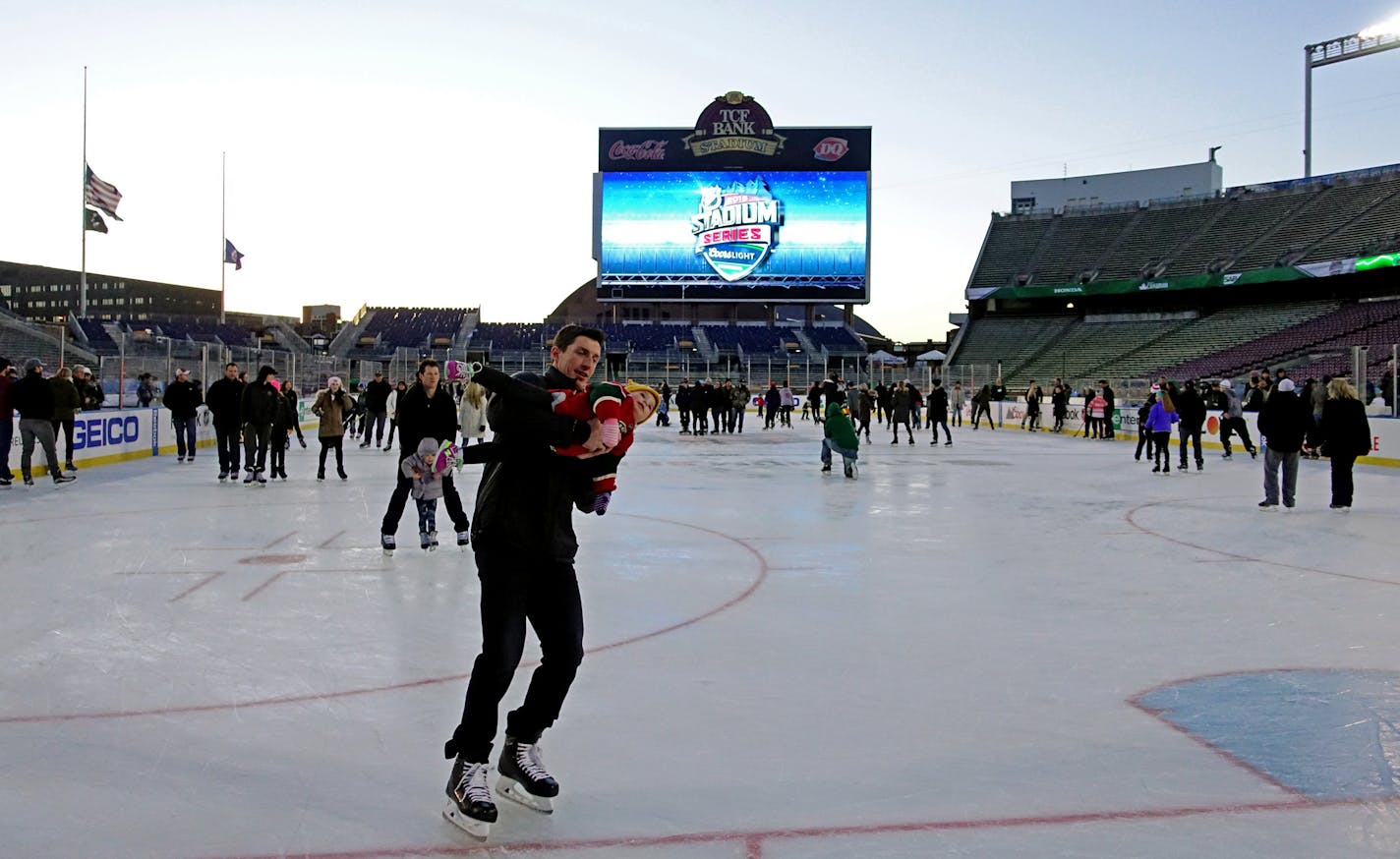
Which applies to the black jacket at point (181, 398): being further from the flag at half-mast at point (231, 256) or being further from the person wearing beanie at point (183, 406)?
the flag at half-mast at point (231, 256)

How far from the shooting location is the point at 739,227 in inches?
2071

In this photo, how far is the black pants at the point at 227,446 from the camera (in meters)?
13.6

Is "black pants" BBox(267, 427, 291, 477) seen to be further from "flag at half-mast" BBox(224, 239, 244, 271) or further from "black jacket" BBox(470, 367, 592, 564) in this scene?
"flag at half-mast" BBox(224, 239, 244, 271)

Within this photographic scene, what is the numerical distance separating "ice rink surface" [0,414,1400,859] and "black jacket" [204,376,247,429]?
3562 millimetres

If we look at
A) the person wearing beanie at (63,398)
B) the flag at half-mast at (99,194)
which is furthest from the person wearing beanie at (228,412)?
the flag at half-mast at (99,194)

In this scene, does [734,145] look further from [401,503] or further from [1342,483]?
[401,503]

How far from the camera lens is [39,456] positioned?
611 inches

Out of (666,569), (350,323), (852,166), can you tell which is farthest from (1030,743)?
(350,323)

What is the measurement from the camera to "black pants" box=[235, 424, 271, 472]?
1344 centimetres

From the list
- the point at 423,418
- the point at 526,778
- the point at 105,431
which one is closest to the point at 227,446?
the point at 105,431

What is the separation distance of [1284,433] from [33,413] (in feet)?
46.6

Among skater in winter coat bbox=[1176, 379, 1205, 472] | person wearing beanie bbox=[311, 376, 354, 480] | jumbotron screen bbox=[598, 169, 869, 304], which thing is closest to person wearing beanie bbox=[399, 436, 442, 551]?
person wearing beanie bbox=[311, 376, 354, 480]

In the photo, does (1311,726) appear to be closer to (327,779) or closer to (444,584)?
(327,779)

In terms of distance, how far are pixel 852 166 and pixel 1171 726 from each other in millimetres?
51052
